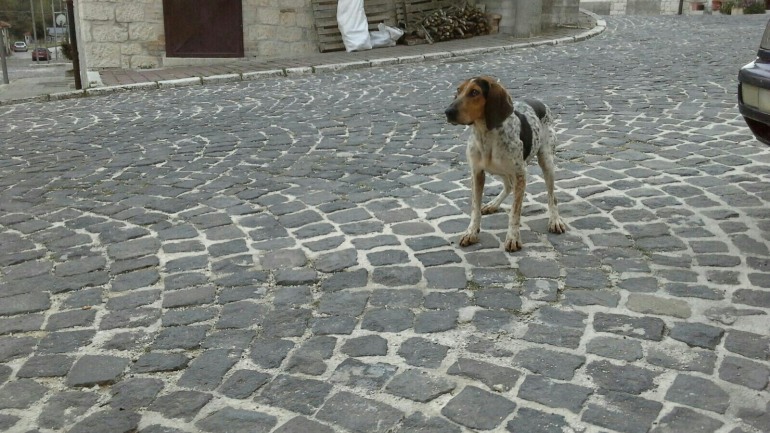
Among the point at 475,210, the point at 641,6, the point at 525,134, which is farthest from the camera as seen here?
the point at 641,6

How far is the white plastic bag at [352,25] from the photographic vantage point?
1582cm

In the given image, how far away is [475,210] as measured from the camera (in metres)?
4.43

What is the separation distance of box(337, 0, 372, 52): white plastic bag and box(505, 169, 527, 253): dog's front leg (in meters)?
12.1

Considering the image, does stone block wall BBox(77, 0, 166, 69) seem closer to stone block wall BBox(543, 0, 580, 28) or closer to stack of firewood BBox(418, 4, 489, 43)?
stack of firewood BBox(418, 4, 489, 43)

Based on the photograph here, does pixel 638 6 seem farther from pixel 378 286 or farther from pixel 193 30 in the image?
pixel 378 286

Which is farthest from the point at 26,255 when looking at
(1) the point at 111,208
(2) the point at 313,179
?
(2) the point at 313,179

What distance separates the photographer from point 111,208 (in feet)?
17.8

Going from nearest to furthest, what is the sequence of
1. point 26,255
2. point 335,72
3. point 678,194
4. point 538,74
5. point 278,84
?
point 26,255 → point 678,194 → point 538,74 → point 278,84 → point 335,72

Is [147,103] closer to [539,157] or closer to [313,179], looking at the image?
[313,179]

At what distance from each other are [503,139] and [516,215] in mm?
496

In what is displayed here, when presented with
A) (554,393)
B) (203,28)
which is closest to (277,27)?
(203,28)

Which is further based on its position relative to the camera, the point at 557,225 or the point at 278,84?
the point at 278,84

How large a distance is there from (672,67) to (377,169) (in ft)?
24.4

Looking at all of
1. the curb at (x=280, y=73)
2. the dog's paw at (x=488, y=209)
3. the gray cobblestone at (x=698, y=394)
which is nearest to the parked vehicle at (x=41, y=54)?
the curb at (x=280, y=73)
